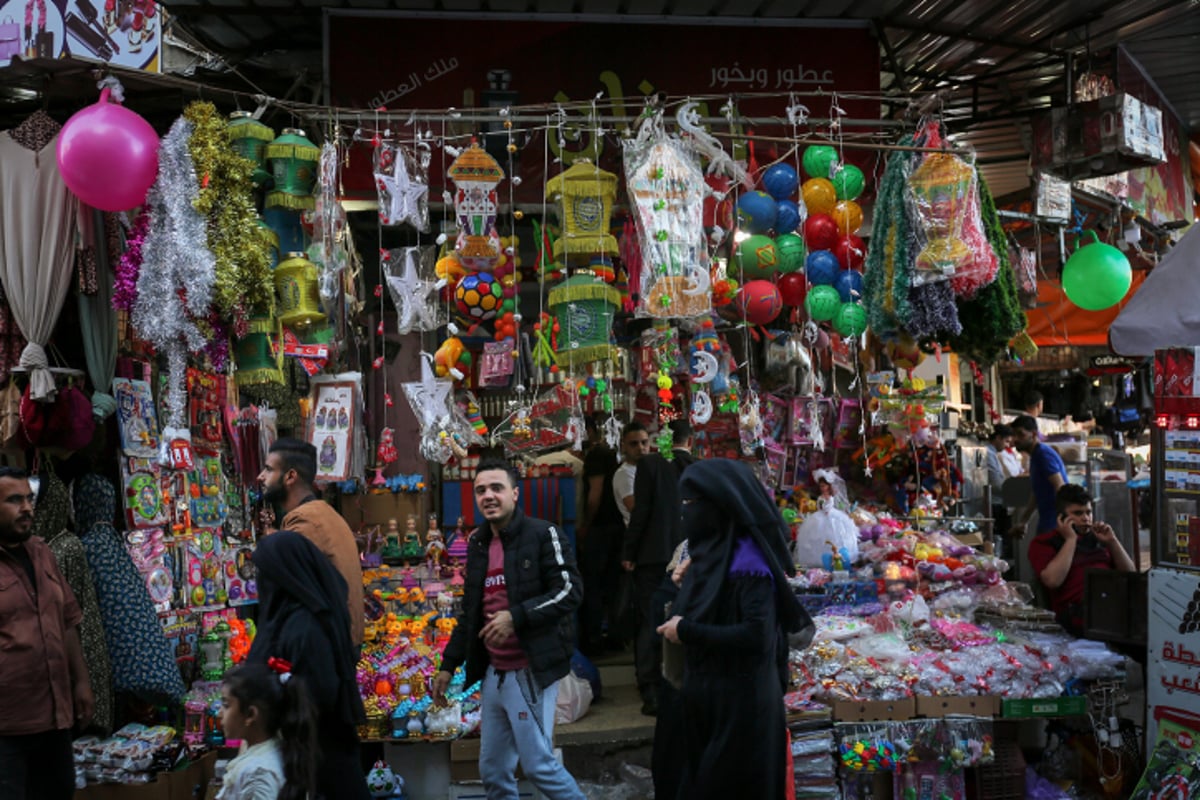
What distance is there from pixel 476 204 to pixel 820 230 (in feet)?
6.64

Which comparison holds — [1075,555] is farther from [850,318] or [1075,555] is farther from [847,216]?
[847,216]

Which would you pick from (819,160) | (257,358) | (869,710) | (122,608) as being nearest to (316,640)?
(122,608)

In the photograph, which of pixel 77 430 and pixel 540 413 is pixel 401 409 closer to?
pixel 540 413

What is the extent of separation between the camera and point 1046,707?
5105mm

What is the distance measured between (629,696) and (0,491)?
3897 millimetres

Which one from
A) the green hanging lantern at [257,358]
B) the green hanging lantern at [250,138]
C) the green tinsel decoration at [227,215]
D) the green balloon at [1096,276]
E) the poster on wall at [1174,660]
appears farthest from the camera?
the green balloon at [1096,276]

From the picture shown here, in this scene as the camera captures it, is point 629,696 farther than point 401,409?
No

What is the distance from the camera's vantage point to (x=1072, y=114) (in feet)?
24.0

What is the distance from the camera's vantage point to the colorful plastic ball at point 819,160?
19.1 ft

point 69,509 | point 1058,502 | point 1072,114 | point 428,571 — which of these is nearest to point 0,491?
point 69,509

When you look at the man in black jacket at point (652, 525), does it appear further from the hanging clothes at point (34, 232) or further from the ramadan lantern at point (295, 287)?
the hanging clothes at point (34, 232)

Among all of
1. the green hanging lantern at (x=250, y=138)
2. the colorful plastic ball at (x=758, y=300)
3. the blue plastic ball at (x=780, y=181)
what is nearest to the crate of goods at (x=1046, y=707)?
the colorful plastic ball at (x=758, y=300)

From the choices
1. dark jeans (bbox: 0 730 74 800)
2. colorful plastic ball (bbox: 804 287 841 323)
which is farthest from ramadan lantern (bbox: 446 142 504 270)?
dark jeans (bbox: 0 730 74 800)

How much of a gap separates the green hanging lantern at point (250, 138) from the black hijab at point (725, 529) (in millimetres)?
2842
